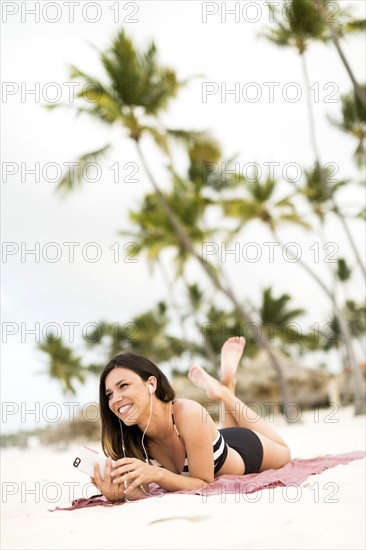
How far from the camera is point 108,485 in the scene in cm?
293

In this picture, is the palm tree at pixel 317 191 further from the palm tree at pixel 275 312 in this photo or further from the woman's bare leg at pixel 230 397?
the woman's bare leg at pixel 230 397

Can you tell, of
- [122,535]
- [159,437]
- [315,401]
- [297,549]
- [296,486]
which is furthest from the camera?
[315,401]

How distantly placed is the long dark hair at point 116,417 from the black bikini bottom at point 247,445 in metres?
0.70

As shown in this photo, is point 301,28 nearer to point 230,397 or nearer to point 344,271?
point 230,397

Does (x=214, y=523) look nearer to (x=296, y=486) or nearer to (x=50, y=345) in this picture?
(x=296, y=486)

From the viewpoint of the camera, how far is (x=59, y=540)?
88.7 inches

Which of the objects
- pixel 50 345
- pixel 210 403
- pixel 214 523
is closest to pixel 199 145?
pixel 210 403

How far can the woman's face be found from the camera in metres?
3.13

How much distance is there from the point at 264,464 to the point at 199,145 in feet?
42.9

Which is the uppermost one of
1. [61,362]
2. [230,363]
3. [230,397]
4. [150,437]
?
[230,363]

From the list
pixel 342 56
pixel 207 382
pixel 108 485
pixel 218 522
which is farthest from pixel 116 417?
pixel 342 56

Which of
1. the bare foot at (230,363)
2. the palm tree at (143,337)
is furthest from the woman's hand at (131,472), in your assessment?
the palm tree at (143,337)

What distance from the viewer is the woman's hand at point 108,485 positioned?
2.88 metres

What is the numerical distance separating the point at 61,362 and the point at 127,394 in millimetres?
38328
